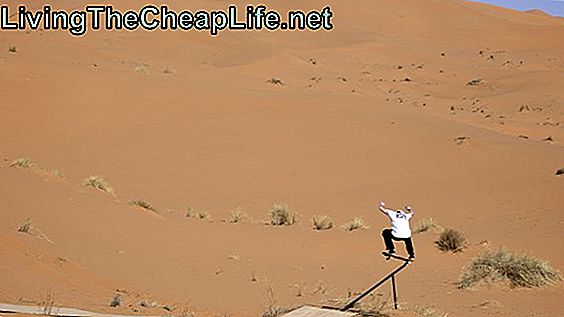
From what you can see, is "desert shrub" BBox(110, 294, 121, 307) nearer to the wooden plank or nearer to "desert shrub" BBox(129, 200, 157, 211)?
the wooden plank

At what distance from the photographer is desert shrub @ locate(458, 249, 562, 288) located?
38.8 feet

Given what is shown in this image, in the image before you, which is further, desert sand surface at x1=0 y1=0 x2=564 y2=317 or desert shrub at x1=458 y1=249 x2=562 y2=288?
desert shrub at x1=458 y1=249 x2=562 y2=288

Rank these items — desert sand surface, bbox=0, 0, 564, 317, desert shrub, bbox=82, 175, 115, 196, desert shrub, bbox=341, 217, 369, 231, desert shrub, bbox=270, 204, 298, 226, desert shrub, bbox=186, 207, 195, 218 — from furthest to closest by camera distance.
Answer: desert shrub, bbox=82, 175, 115, 196, desert shrub, bbox=186, 207, 195, 218, desert shrub, bbox=270, 204, 298, 226, desert shrub, bbox=341, 217, 369, 231, desert sand surface, bbox=0, 0, 564, 317

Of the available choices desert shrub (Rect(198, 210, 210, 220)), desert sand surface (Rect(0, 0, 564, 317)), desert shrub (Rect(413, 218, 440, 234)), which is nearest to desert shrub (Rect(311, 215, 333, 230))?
desert sand surface (Rect(0, 0, 564, 317))

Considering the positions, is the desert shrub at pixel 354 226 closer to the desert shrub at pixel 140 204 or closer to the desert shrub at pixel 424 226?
the desert shrub at pixel 424 226

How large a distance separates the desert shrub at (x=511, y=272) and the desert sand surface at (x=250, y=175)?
0.17 metres

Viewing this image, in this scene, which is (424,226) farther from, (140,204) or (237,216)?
(140,204)

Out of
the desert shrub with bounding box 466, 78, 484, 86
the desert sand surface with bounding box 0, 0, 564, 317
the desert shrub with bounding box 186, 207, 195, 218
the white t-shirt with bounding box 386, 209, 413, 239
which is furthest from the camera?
the desert shrub with bounding box 466, 78, 484, 86

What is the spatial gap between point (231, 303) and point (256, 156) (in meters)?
13.2

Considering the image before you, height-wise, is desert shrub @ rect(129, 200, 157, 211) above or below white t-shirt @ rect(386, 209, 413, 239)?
above

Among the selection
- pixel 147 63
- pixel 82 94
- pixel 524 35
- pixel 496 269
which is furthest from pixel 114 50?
pixel 524 35

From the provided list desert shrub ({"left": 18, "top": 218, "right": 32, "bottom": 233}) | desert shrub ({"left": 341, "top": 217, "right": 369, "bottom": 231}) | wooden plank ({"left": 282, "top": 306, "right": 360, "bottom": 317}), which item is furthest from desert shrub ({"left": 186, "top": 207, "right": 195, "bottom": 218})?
wooden plank ({"left": 282, "top": 306, "right": 360, "bottom": 317})

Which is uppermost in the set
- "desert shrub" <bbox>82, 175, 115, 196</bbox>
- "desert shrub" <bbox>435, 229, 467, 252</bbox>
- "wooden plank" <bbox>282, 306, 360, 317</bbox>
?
"desert shrub" <bbox>82, 175, 115, 196</bbox>

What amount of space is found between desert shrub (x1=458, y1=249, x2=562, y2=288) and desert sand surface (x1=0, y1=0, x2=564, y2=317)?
0.17 meters
